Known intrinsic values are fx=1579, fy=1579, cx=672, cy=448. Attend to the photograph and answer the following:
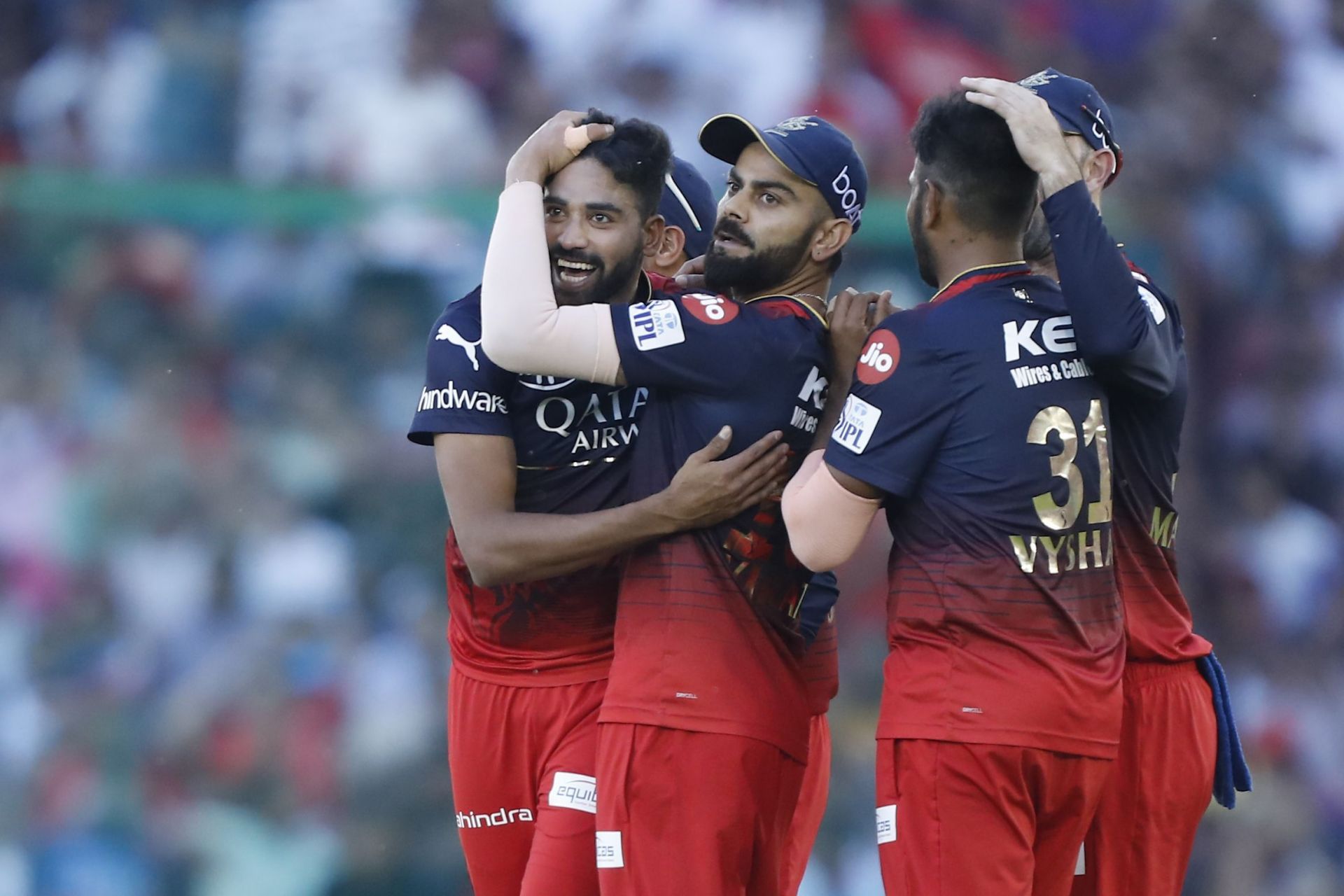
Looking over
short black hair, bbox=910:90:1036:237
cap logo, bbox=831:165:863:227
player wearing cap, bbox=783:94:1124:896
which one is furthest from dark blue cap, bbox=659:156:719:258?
player wearing cap, bbox=783:94:1124:896

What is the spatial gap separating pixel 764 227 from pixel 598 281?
492mm

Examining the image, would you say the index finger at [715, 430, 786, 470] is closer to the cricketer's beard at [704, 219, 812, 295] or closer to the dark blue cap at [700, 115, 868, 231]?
the cricketer's beard at [704, 219, 812, 295]

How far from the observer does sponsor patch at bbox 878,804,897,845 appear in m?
3.41

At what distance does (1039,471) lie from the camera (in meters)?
3.39

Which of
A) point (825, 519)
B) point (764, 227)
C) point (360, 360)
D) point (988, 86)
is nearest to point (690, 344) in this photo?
point (764, 227)

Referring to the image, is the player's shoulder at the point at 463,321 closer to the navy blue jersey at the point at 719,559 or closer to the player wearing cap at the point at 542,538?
the player wearing cap at the point at 542,538

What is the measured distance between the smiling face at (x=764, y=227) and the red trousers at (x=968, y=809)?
119 cm

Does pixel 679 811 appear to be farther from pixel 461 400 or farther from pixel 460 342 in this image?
pixel 460 342

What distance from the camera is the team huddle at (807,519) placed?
133 inches

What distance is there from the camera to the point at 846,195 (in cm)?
393

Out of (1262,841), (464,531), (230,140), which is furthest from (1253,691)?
(230,140)

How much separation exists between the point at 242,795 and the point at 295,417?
1884mm

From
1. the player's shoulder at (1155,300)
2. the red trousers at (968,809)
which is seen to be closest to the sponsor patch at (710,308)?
the player's shoulder at (1155,300)

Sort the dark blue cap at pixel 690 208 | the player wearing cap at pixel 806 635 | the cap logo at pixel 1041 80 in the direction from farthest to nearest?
1. the dark blue cap at pixel 690 208
2. the player wearing cap at pixel 806 635
3. the cap logo at pixel 1041 80
